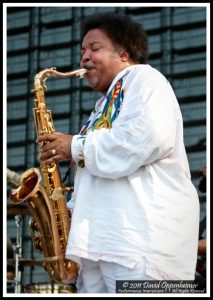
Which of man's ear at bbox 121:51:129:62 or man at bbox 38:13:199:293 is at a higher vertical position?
man's ear at bbox 121:51:129:62

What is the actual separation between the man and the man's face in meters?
0.25

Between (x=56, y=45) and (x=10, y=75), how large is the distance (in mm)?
658

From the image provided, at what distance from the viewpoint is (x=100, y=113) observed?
13.5 ft

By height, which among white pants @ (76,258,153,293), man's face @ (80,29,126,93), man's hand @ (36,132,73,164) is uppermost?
man's face @ (80,29,126,93)

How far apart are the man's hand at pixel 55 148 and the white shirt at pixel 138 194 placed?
0.15 ft

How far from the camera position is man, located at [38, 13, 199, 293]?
12.0ft

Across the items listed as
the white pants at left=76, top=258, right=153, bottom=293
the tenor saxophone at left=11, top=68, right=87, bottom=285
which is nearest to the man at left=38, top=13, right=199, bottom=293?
the white pants at left=76, top=258, right=153, bottom=293

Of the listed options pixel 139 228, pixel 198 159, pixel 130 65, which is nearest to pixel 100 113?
pixel 130 65

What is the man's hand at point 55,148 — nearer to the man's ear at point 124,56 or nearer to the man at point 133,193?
the man at point 133,193

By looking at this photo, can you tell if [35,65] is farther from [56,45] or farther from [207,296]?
[207,296]

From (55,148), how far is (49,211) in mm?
493

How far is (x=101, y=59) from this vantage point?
4211mm

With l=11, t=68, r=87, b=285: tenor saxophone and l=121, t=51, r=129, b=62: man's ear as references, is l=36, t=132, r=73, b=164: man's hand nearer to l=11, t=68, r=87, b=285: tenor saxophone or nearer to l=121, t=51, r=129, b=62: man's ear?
l=11, t=68, r=87, b=285: tenor saxophone

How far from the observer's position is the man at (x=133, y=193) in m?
3.65
